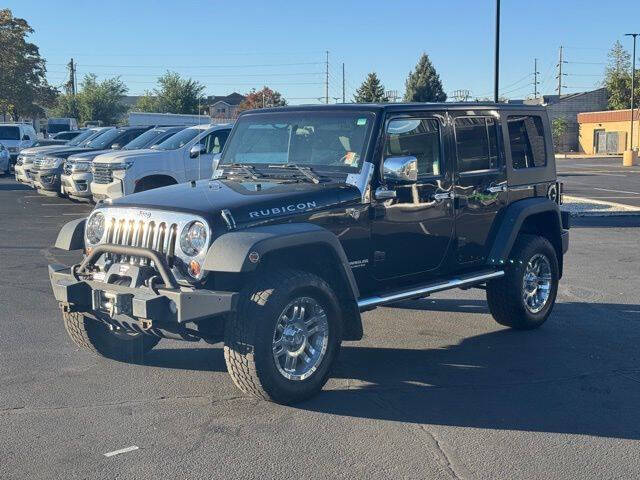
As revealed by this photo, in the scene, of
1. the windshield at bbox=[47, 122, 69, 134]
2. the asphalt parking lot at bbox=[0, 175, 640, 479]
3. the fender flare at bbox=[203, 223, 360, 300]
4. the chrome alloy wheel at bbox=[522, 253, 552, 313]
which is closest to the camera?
the asphalt parking lot at bbox=[0, 175, 640, 479]

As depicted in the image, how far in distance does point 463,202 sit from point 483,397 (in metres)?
1.88

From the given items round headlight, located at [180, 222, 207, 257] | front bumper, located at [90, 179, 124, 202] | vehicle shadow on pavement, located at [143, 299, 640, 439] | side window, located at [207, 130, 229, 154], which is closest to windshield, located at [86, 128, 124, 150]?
front bumper, located at [90, 179, 124, 202]

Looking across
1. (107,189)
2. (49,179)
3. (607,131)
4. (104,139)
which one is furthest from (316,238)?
(607,131)

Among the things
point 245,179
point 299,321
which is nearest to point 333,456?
point 299,321

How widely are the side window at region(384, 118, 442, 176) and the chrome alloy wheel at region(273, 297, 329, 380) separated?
58.2 inches

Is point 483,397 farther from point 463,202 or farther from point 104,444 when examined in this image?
point 104,444

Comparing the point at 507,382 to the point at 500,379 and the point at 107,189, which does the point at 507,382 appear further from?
the point at 107,189

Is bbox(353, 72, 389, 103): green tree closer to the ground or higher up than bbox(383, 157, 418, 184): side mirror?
higher up

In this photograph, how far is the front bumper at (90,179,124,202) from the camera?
14.8m

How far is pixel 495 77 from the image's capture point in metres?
23.9

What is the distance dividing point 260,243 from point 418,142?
211 centimetres

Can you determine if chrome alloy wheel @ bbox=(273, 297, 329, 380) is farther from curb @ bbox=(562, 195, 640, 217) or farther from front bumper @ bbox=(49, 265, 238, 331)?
curb @ bbox=(562, 195, 640, 217)

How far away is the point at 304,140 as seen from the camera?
6.59 metres

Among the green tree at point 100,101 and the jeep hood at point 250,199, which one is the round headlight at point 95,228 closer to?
the jeep hood at point 250,199
